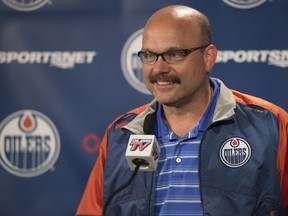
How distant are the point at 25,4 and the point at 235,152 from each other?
1.08 metres

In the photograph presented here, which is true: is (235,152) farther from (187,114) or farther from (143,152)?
(143,152)

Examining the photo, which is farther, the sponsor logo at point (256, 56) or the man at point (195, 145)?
the sponsor logo at point (256, 56)

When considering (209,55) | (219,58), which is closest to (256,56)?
(219,58)

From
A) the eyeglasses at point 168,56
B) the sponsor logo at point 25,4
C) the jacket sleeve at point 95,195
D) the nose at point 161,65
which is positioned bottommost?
the jacket sleeve at point 95,195

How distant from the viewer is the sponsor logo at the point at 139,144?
150 centimetres

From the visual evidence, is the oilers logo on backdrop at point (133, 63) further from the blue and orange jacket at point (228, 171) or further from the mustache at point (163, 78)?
the mustache at point (163, 78)

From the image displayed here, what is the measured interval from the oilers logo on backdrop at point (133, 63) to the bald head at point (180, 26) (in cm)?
49

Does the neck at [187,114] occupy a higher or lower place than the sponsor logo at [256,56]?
lower

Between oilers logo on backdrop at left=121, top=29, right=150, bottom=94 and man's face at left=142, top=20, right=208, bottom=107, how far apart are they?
0.51 m

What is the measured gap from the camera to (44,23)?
233cm

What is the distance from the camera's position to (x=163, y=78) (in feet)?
5.58

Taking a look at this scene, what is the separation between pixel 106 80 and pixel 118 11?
0.87ft

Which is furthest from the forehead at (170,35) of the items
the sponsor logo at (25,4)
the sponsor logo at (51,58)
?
the sponsor logo at (25,4)

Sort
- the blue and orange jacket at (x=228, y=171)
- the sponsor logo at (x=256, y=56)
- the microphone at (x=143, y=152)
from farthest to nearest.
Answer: the sponsor logo at (x=256, y=56)
the blue and orange jacket at (x=228, y=171)
the microphone at (x=143, y=152)
